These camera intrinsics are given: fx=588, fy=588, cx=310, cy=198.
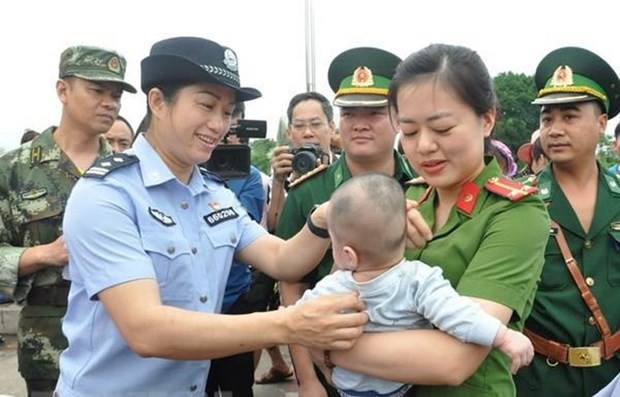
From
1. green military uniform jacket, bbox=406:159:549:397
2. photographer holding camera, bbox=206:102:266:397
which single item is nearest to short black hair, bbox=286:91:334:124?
photographer holding camera, bbox=206:102:266:397

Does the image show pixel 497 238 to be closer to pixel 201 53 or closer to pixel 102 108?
pixel 201 53

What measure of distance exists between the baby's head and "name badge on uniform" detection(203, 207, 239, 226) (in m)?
0.59

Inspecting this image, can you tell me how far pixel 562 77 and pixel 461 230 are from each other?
1.36 m

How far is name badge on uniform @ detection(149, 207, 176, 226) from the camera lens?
1.75 meters

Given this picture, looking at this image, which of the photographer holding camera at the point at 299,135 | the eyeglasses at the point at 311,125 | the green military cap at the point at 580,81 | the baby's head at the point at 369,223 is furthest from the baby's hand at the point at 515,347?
the eyeglasses at the point at 311,125

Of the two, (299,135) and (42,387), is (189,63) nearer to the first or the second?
(42,387)

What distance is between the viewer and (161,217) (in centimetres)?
177

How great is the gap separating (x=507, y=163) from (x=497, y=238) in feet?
9.03


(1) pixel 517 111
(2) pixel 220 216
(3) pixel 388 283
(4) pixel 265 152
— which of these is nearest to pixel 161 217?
(2) pixel 220 216

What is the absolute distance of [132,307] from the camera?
5.07 feet

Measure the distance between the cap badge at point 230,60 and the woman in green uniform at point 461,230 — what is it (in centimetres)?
55

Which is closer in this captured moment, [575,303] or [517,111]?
[575,303]

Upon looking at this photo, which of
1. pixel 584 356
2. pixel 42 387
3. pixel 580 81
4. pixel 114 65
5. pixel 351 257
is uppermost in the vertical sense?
pixel 114 65

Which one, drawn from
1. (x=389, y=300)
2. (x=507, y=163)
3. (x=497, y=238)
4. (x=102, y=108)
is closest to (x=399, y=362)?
(x=389, y=300)
